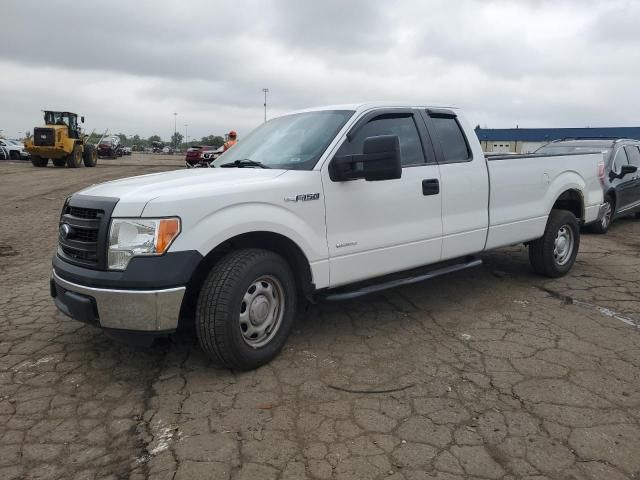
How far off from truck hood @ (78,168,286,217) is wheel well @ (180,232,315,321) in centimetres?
38

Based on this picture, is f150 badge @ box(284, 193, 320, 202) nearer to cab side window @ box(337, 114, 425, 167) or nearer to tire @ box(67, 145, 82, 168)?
cab side window @ box(337, 114, 425, 167)

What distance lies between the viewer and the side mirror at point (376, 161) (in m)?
3.65

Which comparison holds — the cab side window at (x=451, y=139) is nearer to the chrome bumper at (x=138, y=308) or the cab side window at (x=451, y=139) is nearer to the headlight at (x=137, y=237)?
the headlight at (x=137, y=237)

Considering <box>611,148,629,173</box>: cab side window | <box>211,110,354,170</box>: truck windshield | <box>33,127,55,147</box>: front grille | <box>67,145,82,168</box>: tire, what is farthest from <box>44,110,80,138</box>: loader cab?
<box>211,110,354,170</box>: truck windshield

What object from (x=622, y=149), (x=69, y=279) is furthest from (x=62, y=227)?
(x=622, y=149)

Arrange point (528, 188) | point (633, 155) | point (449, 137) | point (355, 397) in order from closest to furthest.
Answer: point (355, 397) → point (449, 137) → point (528, 188) → point (633, 155)

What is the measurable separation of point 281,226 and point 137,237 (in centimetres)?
94

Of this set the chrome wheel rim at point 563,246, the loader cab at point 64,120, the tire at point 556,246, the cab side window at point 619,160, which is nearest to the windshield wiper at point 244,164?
the tire at point 556,246

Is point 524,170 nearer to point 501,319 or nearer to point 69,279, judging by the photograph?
point 501,319

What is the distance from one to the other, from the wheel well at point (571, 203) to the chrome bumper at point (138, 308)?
4.70m

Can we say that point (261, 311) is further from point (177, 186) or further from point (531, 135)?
point (531, 135)

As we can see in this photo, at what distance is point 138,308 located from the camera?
3184 mm

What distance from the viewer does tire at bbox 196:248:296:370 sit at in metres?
3.34

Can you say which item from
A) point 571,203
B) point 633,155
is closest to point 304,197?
point 571,203
